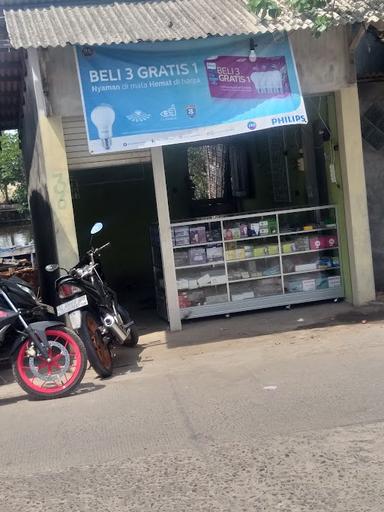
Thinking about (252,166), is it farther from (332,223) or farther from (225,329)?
(225,329)

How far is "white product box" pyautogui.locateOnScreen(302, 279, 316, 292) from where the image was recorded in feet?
29.7

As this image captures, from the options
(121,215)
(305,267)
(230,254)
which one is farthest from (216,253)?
(121,215)

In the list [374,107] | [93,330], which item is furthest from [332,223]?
[93,330]

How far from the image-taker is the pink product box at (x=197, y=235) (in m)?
8.73

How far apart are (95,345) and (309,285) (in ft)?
12.3

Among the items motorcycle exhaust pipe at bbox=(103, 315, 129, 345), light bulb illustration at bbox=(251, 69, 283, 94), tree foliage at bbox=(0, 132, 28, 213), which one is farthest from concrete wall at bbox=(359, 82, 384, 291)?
tree foliage at bbox=(0, 132, 28, 213)

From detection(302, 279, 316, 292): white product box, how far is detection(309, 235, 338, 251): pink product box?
0.47 m

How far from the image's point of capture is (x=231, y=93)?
305 inches

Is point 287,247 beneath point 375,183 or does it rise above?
beneath

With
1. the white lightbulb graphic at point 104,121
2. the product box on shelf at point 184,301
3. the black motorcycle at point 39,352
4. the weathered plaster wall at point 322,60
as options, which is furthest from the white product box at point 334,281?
the black motorcycle at point 39,352

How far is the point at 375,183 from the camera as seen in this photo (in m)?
9.40

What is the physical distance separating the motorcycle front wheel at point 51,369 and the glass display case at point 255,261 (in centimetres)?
285

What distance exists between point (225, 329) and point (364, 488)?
478cm

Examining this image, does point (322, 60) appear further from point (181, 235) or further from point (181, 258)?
point (181, 258)
